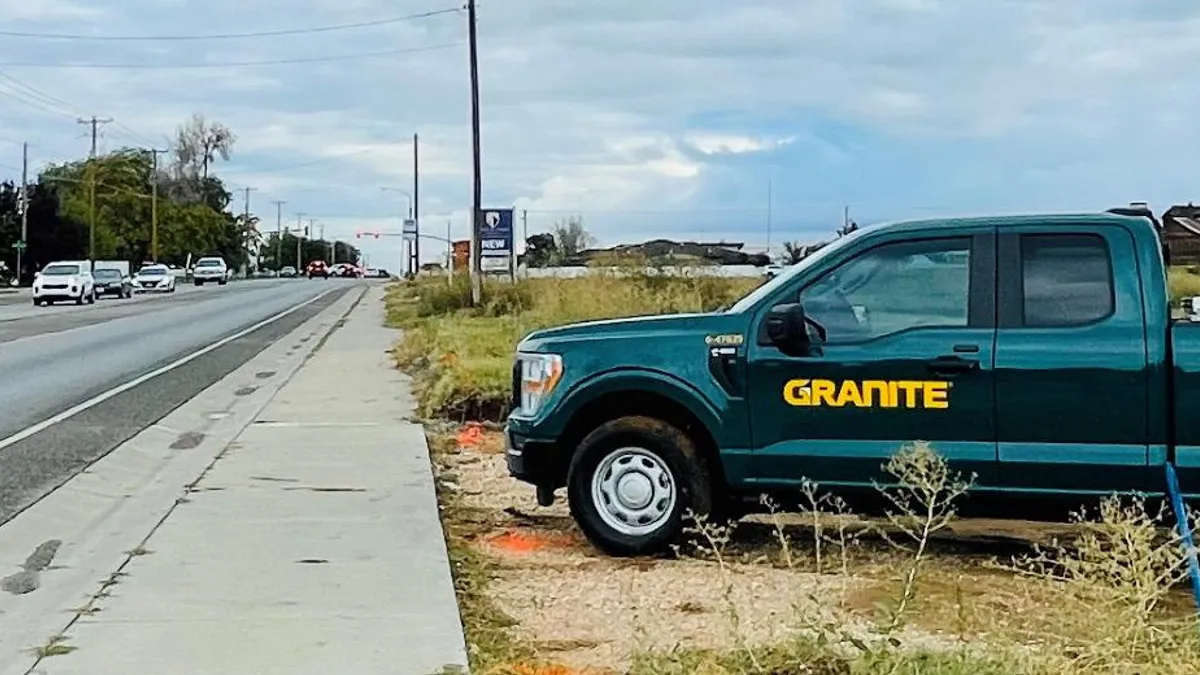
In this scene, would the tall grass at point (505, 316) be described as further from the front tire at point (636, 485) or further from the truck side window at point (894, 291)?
the front tire at point (636, 485)

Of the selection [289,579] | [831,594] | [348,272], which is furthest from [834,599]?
[348,272]

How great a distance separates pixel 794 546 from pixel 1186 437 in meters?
2.33

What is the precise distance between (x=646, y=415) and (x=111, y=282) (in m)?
59.8

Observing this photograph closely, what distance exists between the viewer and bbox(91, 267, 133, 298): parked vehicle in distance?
2533 inches

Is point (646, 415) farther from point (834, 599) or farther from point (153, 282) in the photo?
point (153, 282)

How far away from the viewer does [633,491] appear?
8625 mm

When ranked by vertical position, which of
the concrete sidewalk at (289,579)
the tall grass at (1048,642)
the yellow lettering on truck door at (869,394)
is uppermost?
the yellow lettering on truck door at (869,394)

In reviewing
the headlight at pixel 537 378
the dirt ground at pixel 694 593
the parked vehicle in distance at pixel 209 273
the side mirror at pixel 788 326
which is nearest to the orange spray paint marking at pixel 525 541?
the dirt ground at pixel 694 593

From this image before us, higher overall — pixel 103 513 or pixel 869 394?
pixel 869 394

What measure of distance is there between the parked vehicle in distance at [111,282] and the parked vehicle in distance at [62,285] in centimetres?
663

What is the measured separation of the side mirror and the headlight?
1.27 m

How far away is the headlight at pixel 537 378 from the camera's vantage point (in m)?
8.82

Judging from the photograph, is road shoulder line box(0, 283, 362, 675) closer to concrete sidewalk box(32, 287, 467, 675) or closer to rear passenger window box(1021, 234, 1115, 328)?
concrete sidewalk box(32, 287, 467, 675)

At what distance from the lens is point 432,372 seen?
Answer: 19328 mm
